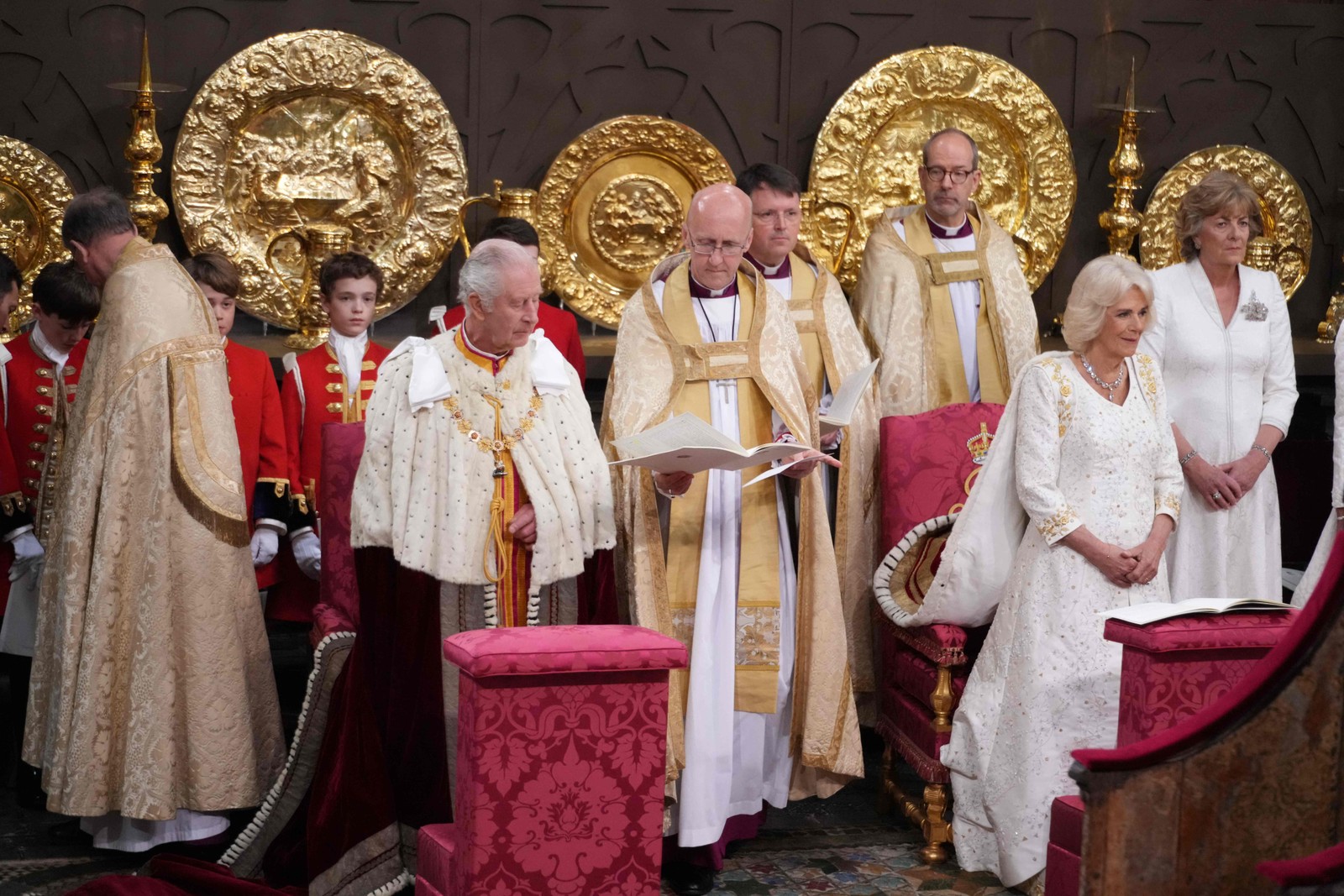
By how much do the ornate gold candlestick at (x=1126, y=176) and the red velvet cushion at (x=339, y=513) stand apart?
4168 mm

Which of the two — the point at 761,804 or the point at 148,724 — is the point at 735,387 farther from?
the point at 148,724

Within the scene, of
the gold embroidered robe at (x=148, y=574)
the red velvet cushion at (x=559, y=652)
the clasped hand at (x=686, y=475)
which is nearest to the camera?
the red velvet cushion at (x=559, y=652)

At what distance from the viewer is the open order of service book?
3.99 meters

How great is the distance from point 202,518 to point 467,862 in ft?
5.11

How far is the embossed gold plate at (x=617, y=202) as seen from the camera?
→ 22.6 feet

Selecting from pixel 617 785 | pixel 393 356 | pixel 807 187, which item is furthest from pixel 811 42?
pixel 617 785

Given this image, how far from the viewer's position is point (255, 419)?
5.44 metres

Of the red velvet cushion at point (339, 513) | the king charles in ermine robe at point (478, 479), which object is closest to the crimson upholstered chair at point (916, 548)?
the king charles in ermine robe at point (478, 479)

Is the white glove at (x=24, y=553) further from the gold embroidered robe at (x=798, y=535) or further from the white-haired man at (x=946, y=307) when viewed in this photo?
the white-haired man at (x=946, y=307)

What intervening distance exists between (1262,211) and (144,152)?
5.08m

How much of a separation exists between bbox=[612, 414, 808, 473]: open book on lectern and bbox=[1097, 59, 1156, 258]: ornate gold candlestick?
3.76m

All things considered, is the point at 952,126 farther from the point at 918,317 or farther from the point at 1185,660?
the point at 1185,660

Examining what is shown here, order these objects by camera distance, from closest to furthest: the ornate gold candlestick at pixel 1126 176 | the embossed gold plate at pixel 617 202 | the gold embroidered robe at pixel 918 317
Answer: the gold embroidered robe at pixel 918 317
the embossed gold plate at pixel 617 202
the ornate gold candlestick at pixel 1126 176

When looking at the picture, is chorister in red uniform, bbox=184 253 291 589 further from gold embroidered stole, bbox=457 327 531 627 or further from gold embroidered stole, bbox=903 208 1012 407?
gold embroidered stole, bbox=903 208 1012 407
